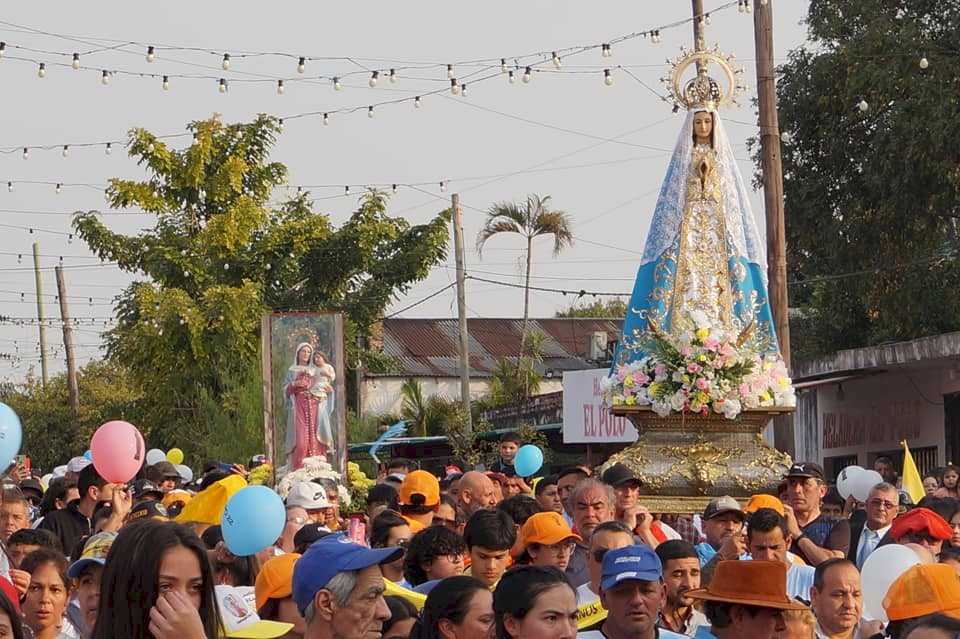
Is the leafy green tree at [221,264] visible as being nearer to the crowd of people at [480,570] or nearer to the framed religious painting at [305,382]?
the framed religious painting at [305,382]

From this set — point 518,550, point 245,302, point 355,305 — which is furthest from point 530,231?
point 518,550

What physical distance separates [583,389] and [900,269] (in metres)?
5.39

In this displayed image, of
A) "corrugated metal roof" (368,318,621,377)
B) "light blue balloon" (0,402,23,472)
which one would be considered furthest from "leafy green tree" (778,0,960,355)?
"corrugated metal roof" (368,318,621,377)

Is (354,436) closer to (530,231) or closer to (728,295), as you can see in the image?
(530,231)

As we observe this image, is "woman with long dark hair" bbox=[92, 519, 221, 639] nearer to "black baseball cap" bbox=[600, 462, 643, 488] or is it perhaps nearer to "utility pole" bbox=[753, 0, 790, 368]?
"black baseball cap" bbox=[600, 462, 643, 488]

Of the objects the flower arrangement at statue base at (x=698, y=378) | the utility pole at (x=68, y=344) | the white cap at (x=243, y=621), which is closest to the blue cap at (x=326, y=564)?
the white cap at (x=243, y=621)

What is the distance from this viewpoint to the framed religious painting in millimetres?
19453

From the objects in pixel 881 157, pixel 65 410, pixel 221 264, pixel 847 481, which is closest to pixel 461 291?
pixel 221 264

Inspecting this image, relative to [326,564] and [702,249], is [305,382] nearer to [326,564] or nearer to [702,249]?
[702,249]

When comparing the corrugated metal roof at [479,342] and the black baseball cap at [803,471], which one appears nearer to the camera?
the black baseball cap at [803,471]

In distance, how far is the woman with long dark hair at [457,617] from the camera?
6223mm

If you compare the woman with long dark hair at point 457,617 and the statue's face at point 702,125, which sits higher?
the statue's face at point 702,125

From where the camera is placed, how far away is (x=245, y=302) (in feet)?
113

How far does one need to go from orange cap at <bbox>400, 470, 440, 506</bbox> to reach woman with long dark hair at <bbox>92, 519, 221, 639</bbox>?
20.6ft
